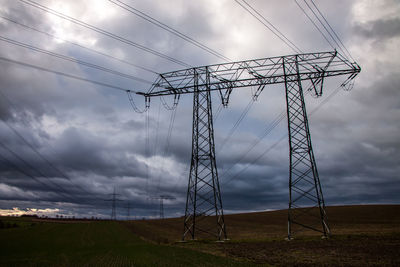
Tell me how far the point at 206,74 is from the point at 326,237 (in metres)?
23.7

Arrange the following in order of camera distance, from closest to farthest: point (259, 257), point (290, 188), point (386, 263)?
point (386, 263), point (259, 257), point (290, 188)

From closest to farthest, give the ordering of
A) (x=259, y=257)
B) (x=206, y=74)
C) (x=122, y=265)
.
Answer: (x=122, y=265)
(x=259, y=257)
(x=206, y=74)

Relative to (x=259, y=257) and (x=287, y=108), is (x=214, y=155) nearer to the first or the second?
(x=287, y=108)

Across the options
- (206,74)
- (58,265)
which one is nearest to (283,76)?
(206,74)

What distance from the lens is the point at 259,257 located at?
23.1 meters

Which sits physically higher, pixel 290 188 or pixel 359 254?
pixel 290 188

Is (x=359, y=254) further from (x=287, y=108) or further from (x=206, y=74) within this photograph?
(x=206, y=74)

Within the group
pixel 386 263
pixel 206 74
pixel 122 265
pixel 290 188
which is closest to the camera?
pixel 386 263

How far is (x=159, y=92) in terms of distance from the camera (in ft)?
121

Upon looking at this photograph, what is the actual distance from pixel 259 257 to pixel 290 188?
10.8m

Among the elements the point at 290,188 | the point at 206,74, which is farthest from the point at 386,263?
the point at 206,74

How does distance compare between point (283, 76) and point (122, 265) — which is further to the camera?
point (283, 76)

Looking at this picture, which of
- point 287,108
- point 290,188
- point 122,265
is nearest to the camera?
point 122,265

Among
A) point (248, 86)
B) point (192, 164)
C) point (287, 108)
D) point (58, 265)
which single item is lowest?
point (58, 265)
